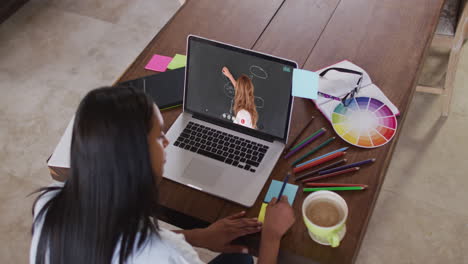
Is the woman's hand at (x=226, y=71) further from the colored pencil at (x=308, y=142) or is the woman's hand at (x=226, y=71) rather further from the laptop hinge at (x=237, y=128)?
the colored pencil at (x=308, y=142)

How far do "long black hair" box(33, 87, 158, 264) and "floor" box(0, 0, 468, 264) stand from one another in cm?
102

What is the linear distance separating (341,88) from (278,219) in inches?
20.5

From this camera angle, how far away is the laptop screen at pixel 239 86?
1.21m

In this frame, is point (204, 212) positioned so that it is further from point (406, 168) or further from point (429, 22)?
point (406, 168)

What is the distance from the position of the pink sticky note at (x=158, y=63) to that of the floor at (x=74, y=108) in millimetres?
815

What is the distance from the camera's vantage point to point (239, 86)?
1266mm

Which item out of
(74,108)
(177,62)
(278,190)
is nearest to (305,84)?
(278,190)

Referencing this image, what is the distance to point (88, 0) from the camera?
310cm

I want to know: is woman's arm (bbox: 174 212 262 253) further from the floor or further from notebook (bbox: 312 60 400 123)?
the floor

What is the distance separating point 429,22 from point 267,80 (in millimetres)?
758

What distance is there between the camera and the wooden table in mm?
1196

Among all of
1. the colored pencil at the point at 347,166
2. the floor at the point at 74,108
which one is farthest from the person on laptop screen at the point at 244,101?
the floor at the point at 74,108

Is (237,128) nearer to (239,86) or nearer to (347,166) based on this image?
(239,86)

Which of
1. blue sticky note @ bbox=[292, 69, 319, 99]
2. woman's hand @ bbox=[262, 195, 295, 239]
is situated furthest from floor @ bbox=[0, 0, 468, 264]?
blue sticky note @ bbox=[292, 69, 319, 99]
